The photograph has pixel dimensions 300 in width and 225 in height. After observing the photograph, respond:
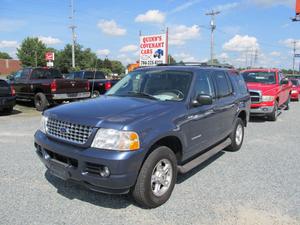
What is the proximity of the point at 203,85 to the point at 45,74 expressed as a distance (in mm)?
10677

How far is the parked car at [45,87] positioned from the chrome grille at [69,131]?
893 centimetres

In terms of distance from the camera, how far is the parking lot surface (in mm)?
3475

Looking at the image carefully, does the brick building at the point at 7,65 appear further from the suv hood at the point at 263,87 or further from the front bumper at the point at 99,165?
the front bumper at the point at 99,165

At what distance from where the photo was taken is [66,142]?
11.8ft

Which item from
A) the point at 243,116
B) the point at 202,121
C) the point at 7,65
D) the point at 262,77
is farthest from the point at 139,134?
the point at 7,65

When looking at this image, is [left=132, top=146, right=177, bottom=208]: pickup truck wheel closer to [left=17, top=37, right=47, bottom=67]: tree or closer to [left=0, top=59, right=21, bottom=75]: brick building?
[left=17, top=37, right=47, bottom=67]: tree

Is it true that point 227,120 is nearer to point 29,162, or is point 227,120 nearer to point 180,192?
point 180,192

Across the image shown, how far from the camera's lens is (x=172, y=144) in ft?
13.4

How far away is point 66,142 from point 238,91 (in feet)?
Answer: 14.3

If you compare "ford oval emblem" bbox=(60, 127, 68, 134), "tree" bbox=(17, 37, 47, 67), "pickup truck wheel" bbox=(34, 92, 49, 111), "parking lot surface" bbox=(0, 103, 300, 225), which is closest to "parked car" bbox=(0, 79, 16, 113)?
"pickup truck wheel" bbox=(34, 92, 49, 111)

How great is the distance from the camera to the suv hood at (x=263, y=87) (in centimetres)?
1052

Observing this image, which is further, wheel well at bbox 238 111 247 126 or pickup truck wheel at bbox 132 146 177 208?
wheel well at bbox 238 111 247 126

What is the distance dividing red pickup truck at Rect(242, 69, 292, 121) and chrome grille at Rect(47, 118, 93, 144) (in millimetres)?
8283

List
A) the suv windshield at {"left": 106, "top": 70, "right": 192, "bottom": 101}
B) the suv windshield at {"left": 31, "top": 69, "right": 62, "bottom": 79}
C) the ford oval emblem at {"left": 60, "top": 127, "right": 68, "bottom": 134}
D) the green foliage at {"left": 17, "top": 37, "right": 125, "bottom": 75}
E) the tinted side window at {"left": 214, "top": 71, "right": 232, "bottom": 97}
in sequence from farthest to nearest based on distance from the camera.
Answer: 1. the green foliage at {"left": 17, "top": 37, "right": 125, "bottom": 75}
2. the suv windshield at {"left": 31, "top": 69, "right": 62, "bottom": 79}
3. the tinted side window at {"left": 214, "top": 71, "right": 232, "bottom": 97}
4. the suv windshield at {"left": 106, "top": 70, "right": 192, "bottom": 101}
5. the ford oval emblem at {"left": 60, "top": 127, "right": 68, "bottom": 134}
